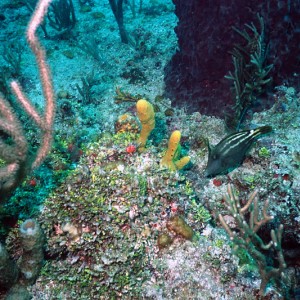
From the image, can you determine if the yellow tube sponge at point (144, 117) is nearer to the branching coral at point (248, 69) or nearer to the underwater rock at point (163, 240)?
the underwater rock at point (163, 240)

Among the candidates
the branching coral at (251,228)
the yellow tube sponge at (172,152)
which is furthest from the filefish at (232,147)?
the branching coral at (251,228)

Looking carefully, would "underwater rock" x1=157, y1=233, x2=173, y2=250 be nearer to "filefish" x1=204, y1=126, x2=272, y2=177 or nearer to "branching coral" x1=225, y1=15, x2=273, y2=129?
"filefish" x1=204, y1=126, x2=272, y2=177

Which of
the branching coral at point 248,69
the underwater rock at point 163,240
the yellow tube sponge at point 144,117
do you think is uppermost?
the yellow tube sponge at point 144,117

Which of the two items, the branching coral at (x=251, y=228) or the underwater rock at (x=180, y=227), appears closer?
the branching coral at (x=251, y=228)

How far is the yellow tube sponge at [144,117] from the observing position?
2.82 meters

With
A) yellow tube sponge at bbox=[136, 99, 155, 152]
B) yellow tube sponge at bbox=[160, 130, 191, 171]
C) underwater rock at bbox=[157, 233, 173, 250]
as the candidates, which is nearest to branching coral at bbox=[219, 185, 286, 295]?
underwater rock at bbox=[157, 233, 173, 250]

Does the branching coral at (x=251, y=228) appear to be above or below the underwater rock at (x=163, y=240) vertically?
above

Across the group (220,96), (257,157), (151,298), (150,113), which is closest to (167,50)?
(220,96)

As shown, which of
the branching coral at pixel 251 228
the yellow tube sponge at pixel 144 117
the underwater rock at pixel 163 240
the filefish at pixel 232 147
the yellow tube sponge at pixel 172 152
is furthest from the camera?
the filefish at pixel 232 147

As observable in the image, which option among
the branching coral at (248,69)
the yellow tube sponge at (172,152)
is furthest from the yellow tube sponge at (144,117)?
the branching coral at (248,69)

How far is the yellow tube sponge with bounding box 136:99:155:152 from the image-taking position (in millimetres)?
2822

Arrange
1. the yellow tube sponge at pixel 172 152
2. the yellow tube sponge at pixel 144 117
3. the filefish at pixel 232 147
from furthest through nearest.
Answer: the filefish at pixel 232 147
the yellow tube sponge at pixel 172 152
the yellow tube sponge at pixel 144 117

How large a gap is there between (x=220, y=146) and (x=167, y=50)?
4065 mm

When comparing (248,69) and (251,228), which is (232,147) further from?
(248,69)
